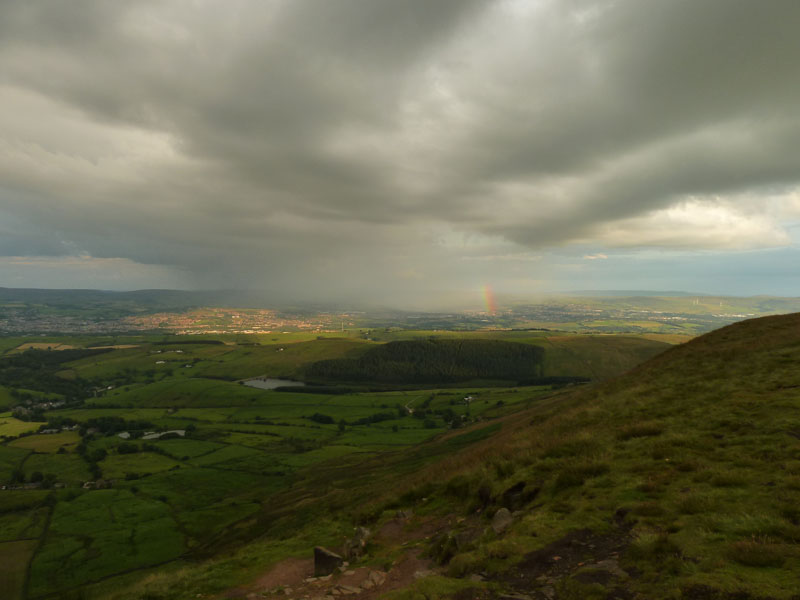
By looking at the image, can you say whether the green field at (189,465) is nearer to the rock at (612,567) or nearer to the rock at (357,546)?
the rock at (357,546)

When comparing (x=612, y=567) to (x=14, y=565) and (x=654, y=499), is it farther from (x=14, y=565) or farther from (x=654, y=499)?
(x=14, y=565)

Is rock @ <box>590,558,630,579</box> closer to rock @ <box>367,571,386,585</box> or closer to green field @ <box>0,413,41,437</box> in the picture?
rock @ <box>367,571,386,585</box>

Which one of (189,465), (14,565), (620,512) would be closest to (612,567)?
(620,512)

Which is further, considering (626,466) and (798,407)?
(798,407)

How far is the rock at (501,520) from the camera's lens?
15031 mm

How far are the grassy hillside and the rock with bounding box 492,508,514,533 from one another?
0.22m

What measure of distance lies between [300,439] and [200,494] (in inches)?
1651

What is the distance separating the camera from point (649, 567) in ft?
31.6

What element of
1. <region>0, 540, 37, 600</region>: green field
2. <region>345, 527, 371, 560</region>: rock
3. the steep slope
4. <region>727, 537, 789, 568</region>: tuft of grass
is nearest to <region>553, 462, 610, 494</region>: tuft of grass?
the steep slope

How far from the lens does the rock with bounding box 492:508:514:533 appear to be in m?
15.0

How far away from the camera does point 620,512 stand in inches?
517

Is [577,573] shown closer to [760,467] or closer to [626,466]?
[626,466]

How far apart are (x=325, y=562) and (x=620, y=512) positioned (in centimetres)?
1335

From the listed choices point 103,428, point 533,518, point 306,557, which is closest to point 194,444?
point 103,428
